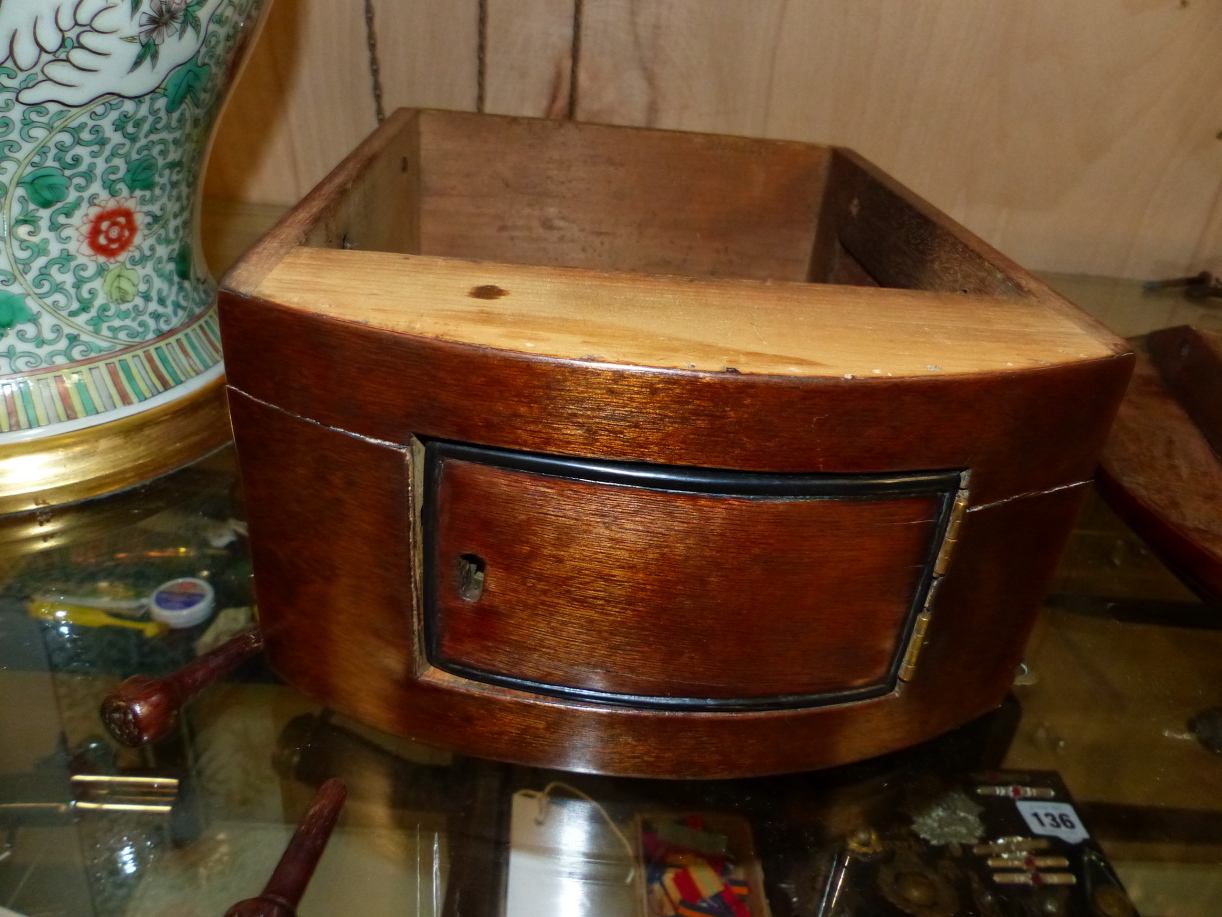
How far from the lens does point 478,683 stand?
0.46 metres

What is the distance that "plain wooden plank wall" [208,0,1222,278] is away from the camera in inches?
35.3

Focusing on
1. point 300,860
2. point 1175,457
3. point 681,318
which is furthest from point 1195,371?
point 300,860

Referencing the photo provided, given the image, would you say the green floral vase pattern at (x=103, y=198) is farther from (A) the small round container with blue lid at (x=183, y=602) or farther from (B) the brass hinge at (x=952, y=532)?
(B) the brass hinge at (x=952, y=532)

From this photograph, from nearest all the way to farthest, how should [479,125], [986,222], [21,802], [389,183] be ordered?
[21,802] < [389,183] < [479,125] < [986,222]

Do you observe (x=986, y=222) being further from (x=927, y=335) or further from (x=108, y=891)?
(x=108, y=891)

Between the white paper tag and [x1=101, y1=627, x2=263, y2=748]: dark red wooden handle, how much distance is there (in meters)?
0.46

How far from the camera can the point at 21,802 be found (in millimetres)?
491

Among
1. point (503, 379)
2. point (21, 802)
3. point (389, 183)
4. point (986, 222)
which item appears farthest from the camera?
point (986, 222)

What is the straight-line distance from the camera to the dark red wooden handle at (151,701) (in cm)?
49

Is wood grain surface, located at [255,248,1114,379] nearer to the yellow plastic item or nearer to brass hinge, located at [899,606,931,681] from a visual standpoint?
brass hinge, located at [899,606,931,681]

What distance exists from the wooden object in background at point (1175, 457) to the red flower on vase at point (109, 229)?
70cm

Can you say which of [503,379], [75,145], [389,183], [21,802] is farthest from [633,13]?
[21,802]

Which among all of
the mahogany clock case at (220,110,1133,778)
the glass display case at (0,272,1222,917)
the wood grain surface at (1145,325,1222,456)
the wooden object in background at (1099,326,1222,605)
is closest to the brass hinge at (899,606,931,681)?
the mahogany clock case at (220,110,1133,778)

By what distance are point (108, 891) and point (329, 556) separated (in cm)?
19
